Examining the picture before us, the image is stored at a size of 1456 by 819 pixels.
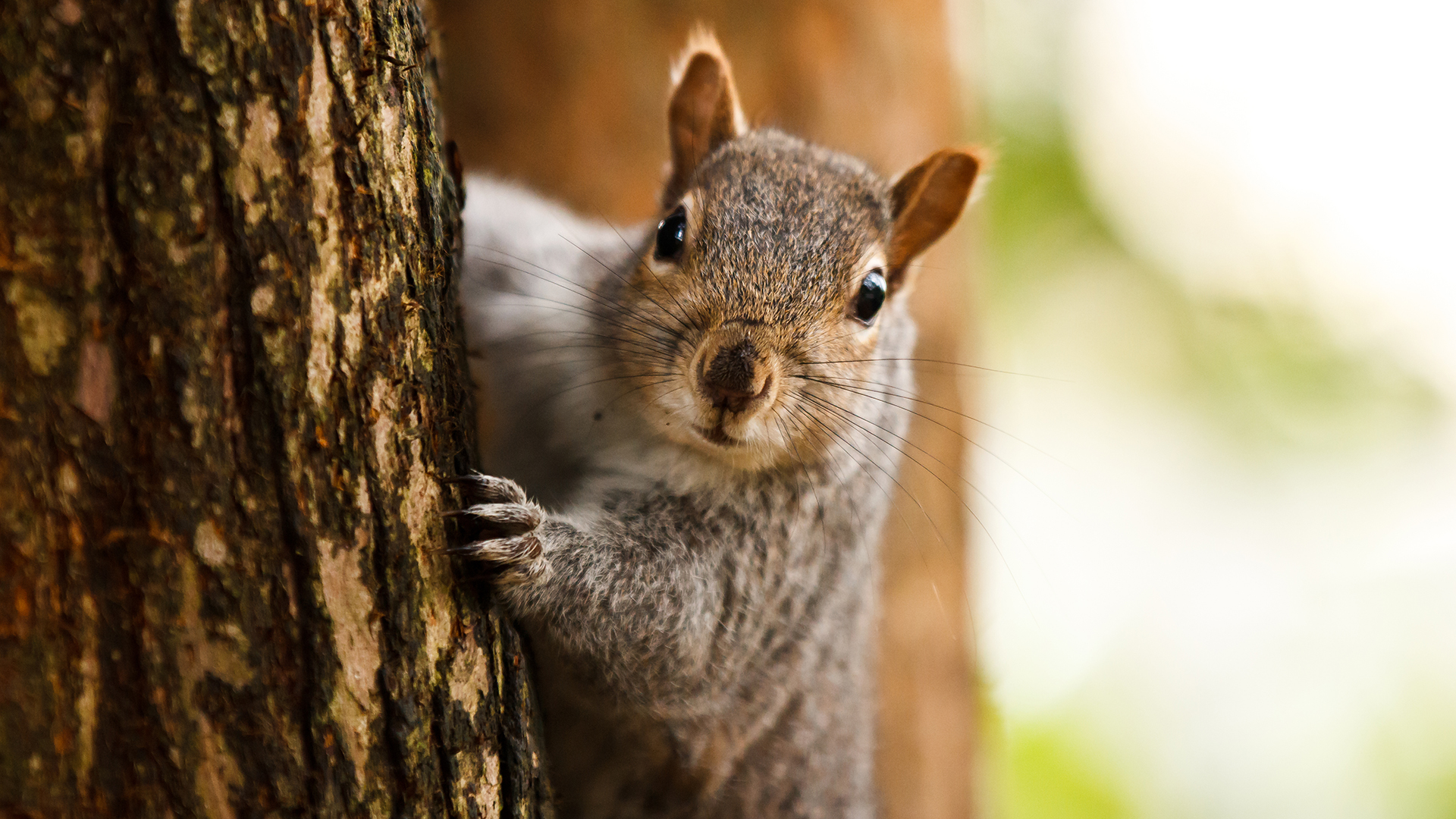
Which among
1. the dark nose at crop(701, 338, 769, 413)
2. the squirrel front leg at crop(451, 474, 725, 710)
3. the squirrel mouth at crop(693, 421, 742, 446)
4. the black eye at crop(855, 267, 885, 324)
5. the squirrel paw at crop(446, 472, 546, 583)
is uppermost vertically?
the black eye at crop(855, 267, 885, 324)

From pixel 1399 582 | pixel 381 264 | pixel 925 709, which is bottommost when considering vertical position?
pixel 925 709

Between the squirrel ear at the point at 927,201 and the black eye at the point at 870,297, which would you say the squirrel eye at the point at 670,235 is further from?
the squirrel ear at the point at 927,201

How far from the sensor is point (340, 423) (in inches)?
48.3

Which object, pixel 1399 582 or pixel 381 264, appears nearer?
pixel 381 264

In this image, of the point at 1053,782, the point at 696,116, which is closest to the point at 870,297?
the point at 696,116

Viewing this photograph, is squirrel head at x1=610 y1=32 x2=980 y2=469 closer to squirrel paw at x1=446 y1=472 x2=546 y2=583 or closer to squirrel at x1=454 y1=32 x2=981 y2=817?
squirrel at x1=454 y1=32 x2=981 y2=817

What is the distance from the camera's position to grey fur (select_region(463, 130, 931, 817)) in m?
1.87

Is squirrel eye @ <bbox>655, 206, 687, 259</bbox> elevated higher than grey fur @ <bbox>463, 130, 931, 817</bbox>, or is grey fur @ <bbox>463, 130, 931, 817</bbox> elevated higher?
squirrel eye @ <bbox>655, 206, 687, 259</bbox>

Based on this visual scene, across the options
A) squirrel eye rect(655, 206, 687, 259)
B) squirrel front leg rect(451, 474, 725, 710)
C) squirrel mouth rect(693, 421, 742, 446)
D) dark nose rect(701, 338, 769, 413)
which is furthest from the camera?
squirrel eye rect(655, 206, 687, 259)

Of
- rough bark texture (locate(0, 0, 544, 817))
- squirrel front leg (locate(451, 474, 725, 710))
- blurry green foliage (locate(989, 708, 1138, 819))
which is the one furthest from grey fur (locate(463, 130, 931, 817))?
blurry green foliage (locate(989, 708, 1138, 819))

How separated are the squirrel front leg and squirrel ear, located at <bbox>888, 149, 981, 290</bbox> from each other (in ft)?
2.98

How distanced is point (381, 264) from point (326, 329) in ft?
0.44

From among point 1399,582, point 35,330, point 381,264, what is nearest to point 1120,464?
point 1399,582

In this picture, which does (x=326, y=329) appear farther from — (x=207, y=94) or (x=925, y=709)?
(x=925, y=709)
